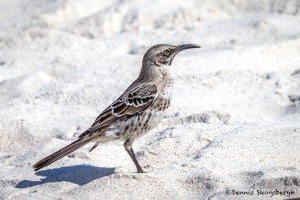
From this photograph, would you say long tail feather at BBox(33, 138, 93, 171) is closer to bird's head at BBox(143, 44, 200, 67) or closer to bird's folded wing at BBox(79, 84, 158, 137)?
bird's folded wing at BBox(79, 84, 158, 137)

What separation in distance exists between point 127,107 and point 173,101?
4.95ft

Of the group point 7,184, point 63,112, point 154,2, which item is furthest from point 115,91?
point 154,2

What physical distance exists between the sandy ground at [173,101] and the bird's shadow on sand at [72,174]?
0.04 feet

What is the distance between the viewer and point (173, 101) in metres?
7.83

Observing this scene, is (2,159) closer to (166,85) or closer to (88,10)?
(166,85)

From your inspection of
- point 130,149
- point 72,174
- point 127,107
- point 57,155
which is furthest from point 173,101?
point 57,155

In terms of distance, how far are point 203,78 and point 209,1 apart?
10.1 feet

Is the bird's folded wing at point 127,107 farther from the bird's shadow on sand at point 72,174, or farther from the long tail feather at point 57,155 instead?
the bird's shadow on sand at point 72,174

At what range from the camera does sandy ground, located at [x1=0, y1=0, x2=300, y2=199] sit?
579 cm

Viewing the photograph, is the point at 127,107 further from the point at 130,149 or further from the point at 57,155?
the point at 57,155

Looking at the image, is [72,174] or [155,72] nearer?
[72,174]

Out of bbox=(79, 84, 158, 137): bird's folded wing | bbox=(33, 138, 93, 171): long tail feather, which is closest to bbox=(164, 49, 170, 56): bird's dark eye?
bbox=(79, 84, 158, 137): bird's folded wing

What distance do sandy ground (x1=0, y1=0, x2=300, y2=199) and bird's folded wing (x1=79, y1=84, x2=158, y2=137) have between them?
460 millimetres

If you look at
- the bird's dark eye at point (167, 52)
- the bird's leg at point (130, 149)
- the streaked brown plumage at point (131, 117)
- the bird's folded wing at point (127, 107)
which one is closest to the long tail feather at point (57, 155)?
the streaked brown plumage at point (131, 117)
